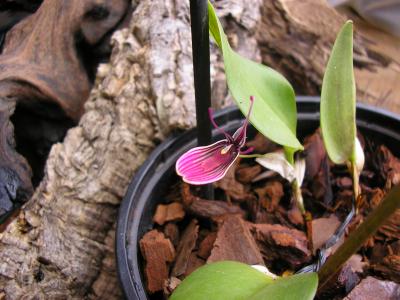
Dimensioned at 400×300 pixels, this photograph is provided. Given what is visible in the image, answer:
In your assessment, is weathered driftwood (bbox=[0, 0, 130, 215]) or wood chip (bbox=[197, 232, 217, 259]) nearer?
wood chip (bbox=[197, 232, 217, 259])

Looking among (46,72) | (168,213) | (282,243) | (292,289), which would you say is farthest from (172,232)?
(46,72)

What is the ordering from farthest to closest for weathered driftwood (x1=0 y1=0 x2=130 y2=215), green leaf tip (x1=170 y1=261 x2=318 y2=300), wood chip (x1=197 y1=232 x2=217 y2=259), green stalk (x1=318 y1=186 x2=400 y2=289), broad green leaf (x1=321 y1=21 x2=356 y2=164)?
weathered driftwood (x1=0 y1=0 x2=130 y2=215) < wood chip (x1=197 y1=232 x2=217 y2=259) < broad green leaf (x1=321 y1=21 x2=356 y2=164) < green leaf tip (x1=170 y1=261 x2=318 y2=300) < green stalk (x1=318 y1=186 x2=400 y2=289)

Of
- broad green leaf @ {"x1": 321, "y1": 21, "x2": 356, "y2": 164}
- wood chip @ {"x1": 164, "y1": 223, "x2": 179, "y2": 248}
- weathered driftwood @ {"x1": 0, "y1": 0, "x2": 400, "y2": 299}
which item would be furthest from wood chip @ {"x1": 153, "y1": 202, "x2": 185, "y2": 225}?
broad green leaf @ {"x1": 321, "y1": 21, "x2": 356, "y2": 164}

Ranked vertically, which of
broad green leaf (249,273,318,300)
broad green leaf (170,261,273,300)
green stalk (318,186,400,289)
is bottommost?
broad green leaf (170,261,273,300)

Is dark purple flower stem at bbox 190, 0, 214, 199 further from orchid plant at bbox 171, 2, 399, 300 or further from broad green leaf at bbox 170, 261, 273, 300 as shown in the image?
broad green leaf at bbox 170, 261, 273, 300

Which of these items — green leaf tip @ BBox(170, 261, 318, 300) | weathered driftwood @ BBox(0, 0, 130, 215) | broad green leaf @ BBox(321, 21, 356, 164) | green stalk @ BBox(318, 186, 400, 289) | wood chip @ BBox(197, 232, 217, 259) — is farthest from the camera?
weathered driftwood @ BBox(0, 0, 130, 215)

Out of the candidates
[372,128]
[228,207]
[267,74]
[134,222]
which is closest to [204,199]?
[228,207]
